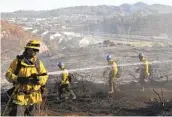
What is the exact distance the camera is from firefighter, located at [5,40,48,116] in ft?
25.4

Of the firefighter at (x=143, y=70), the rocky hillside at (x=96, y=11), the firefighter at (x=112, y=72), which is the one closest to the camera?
the firefighter at (x=112, y=72)

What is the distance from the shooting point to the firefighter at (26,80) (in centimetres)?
775

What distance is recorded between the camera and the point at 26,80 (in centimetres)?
779

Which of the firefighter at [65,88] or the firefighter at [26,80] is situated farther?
the firefighter at [65,88]

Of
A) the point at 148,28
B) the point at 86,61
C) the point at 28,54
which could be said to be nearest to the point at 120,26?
the point at 148,28

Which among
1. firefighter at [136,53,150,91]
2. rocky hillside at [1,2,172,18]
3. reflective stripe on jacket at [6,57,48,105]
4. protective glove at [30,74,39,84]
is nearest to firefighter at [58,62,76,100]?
firefighter at [136,53,150,91]

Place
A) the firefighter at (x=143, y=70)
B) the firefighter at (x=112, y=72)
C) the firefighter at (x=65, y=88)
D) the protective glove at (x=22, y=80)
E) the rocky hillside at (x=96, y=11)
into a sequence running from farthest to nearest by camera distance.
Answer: the rocky hillside at (x=96, y=11)
the firefighter at (x=143, y=70)
the firefighter at (x=112, y=72)
the firefighter at (x=65, y=88)
the protective glove at (x=22, y=80)

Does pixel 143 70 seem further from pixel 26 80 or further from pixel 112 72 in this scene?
pixel 26 80

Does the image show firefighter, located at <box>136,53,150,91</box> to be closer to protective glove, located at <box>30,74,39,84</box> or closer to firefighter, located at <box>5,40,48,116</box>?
firefighter, located at <box>5,40,48,116</box>

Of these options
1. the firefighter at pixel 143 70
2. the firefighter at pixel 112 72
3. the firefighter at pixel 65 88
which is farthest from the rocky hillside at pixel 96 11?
the firefighter at pixel 65 88

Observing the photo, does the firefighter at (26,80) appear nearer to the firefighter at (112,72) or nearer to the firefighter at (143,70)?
the firefighter at (112,72)

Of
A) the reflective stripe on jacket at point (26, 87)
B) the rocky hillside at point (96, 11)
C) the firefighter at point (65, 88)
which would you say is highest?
the reflective stripe on jacket at point (26, 87)

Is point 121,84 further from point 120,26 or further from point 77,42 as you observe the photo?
point 120,26

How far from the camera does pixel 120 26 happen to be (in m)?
73.1
